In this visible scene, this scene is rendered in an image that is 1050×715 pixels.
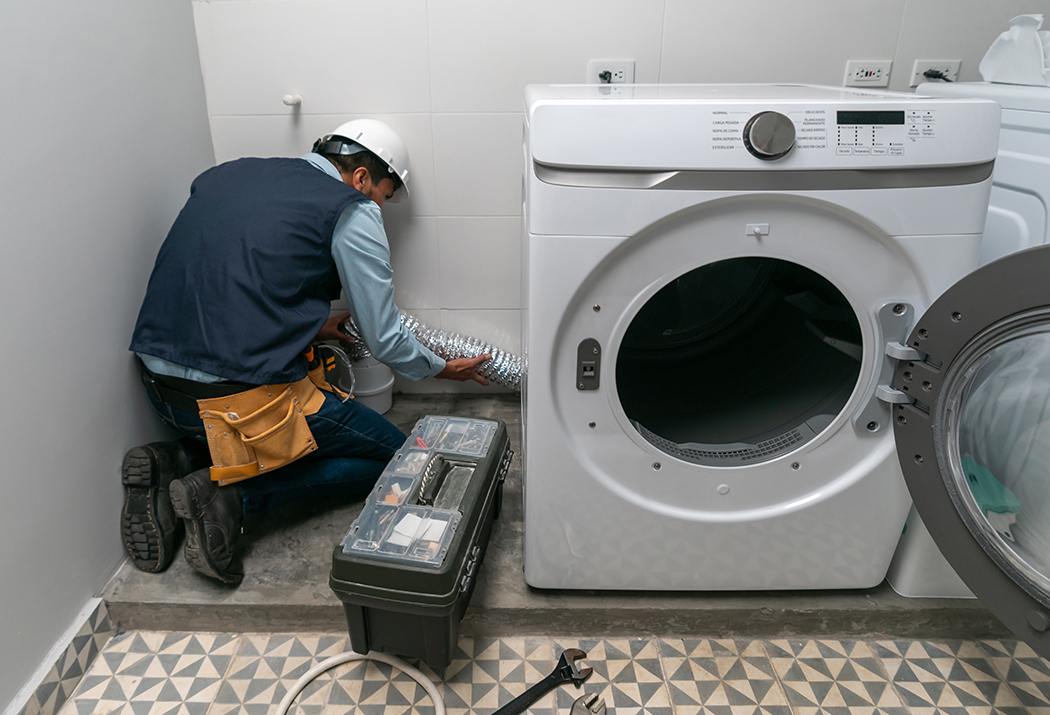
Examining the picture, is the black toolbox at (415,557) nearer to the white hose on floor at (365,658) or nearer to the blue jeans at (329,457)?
the white hose on floor at (365,658)

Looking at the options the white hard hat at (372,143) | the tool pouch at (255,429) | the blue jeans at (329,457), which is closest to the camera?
the tool pouch at (255,429)

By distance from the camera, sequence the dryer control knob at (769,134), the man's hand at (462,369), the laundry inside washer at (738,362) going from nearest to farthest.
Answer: the dryer control knob at (769,134), the laundry inside washer at (738,362), the man's hand at (462,369)

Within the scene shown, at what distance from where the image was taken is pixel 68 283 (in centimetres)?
110

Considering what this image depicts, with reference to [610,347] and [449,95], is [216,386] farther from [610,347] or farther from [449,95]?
[449,95]

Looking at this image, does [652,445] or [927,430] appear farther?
[652,445]

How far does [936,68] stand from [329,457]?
5.88ft

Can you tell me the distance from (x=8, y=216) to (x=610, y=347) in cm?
96

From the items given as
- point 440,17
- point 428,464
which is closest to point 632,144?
point 428,464

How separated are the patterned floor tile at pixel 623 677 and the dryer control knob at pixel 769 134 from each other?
0.93 m

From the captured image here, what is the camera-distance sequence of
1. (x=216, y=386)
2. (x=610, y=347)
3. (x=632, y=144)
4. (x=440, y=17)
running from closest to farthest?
(x=632, y=144) → (x=610, y=347) → (x=216, y=386) → (x=440, y=17)

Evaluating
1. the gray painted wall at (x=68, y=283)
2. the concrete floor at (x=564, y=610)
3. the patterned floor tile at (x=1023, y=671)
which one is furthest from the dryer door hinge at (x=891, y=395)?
the gray painted wall at (x=68, y=283)

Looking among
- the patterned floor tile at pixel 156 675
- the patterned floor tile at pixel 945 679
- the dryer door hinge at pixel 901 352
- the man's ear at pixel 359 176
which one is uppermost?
the man's ear at pixel 359 176

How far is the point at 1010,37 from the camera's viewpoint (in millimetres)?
1265

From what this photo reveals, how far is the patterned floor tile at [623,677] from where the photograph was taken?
1115 millimetres
